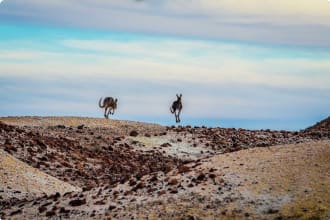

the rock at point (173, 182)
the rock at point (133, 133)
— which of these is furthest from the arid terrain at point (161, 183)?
the rock at point (133, 133)

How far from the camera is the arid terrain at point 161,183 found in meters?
22.9

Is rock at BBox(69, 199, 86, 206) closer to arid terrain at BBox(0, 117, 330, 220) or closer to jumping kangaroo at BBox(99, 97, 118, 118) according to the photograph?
arid terrain at BBox(0, 117, 330, 220)

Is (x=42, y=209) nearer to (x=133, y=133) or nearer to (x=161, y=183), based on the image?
(x=161, y=183)

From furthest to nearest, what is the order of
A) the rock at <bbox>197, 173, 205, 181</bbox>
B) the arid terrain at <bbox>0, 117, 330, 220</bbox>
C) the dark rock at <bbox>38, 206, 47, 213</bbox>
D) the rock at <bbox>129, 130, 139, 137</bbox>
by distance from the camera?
the rock at <bbox>129, 130, 139, 137</bbox>, the dark rock at <bbox>38, 206, 47, 213</bbox>, the rock at <bbox>197, 173, 205, 181</bbox>, the arid terrain at <bbox>0, 117, 330, 220</bbox>

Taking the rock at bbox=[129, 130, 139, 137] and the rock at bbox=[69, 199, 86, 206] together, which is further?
the rock at bbox=[129, 130, 139, 137]

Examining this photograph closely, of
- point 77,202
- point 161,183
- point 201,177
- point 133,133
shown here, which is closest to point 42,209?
point 77,202

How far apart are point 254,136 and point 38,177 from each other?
17.4 m

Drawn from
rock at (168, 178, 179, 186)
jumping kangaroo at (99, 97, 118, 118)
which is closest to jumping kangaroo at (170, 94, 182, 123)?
jumping kangaroo at (99, 97, 118, 118)

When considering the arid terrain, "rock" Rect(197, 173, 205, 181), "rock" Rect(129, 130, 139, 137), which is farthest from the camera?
"rock" Rect(129, 130, 139, 137)

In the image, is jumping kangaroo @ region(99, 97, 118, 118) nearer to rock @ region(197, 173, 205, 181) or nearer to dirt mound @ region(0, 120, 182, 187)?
dirt mound @ region(0, 120, 182, 187)

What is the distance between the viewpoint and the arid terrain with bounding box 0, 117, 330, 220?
22.9 metres

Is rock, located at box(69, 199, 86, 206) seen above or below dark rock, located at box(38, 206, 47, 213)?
above

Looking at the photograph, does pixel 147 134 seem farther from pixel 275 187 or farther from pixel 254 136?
pixel 275 187

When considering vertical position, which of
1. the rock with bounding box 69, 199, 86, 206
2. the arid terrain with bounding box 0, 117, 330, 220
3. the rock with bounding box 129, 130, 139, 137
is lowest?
the rock with bounding box 69, 199, 86, 206
